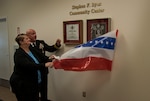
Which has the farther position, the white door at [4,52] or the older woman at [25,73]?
the white door at [4,52]

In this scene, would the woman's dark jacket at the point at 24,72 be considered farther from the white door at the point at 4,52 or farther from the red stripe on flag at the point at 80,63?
the white door at the point at 4,52

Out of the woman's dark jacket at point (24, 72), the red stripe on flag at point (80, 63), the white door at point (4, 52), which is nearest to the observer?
the woman's dark jacket at point (24, 72)

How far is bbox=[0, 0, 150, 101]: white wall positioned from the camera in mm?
2953

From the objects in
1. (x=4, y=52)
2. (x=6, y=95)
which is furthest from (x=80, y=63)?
(x=4, y=52)

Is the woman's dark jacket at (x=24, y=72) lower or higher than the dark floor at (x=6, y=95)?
higher

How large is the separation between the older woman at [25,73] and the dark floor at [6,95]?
1.86m

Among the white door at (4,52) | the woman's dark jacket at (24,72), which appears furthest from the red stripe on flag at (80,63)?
the white door at (4,52)

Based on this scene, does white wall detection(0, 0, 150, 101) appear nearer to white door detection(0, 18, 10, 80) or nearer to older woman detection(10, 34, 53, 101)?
older woman detection(10, 34, 53, 101)

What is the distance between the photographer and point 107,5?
3.30 m

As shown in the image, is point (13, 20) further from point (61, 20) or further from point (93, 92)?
point (93, 92)

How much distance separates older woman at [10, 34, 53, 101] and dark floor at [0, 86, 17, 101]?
6.11 ft

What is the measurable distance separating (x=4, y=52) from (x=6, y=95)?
132 centimetres

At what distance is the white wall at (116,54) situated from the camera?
2953mm

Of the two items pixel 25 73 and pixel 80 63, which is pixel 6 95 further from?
pixel 80 63
